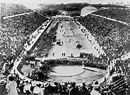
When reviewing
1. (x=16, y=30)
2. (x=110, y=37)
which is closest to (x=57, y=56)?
(x=16, y=30)

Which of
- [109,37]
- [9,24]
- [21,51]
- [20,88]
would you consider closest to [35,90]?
[20,88]

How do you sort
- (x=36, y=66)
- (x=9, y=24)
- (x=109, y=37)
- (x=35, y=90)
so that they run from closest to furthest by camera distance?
(x=35, y=90) < (x=36, y=66) < (x=9, y=24) < (x=109, y=37)

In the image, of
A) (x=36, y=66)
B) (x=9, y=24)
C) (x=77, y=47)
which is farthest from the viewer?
(x=77, y=47)

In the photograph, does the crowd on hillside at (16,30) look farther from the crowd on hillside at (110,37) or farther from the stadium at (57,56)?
the crowd on hillside at (110,37)

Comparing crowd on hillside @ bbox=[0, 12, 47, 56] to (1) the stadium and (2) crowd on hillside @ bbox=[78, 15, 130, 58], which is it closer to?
(1) the stadium

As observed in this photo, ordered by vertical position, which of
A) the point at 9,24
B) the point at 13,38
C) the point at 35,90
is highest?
the point at 9,24

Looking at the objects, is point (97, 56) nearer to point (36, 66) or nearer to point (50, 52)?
point (50, 52)

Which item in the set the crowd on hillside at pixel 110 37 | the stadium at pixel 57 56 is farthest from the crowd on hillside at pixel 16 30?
the crowd on hillside at pixel 110 37

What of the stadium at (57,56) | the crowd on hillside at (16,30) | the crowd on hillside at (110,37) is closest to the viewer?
the stadium at (57,56)

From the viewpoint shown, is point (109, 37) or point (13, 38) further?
point (109, 37)
